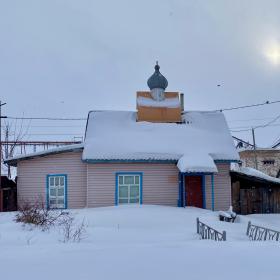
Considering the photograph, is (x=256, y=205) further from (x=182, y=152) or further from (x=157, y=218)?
(x=157, y=218)

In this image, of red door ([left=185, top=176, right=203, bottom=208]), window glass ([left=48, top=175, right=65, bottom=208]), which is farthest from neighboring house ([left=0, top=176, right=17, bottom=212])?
red door ([left=185, top=176, right=203, bottom=208])

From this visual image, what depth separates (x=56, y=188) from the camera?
1723 cm

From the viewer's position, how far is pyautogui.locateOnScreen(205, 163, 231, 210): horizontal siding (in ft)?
57.7

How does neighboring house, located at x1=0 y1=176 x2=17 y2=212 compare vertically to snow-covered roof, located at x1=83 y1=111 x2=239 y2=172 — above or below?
below

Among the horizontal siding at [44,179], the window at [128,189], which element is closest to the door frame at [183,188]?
the window at [128,189]

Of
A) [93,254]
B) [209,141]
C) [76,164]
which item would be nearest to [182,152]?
[209,141]

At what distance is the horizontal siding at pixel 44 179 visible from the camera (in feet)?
56.4

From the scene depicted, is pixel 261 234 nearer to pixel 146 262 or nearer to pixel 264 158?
pixel 146 262

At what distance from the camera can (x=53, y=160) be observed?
680 inches

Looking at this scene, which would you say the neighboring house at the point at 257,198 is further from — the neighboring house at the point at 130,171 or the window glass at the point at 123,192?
the window glass at the point at 123,192

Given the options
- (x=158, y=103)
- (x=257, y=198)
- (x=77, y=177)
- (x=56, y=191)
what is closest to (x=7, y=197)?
(x=56, y=191)

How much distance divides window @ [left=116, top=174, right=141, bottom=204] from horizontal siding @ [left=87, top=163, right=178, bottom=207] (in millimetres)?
264

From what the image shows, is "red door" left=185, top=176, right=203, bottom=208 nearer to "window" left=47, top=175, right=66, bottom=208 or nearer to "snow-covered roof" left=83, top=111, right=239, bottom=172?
"snow-covered roof" left=83, top=111, right=239, bottom=172

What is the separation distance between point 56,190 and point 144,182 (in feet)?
14.7
